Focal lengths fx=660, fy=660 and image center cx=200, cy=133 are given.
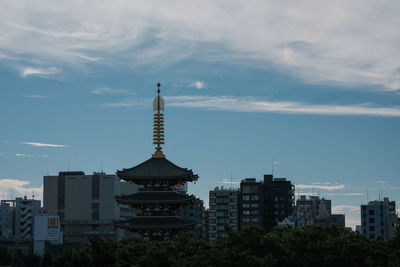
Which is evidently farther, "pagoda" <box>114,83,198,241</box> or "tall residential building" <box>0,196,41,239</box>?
"tall residential building" <box>0,196,41,239</box>

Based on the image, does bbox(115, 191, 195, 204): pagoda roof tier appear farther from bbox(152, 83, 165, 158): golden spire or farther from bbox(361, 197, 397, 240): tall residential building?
bbox(361, 197, 397, 240): tall residential building

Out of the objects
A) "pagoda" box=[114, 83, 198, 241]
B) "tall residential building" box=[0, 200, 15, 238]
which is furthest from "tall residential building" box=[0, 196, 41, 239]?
"pagoda" box=[114, 83, 198, 241]

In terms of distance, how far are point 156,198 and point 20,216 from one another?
123839 mm

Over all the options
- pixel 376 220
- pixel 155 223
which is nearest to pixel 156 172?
pixel 155 223

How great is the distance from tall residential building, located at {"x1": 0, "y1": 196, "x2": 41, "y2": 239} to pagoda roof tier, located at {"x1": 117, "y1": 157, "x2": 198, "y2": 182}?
386 feet

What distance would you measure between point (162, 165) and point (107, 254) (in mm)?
16860

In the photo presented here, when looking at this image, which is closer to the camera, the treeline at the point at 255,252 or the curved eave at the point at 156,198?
the treeline at the point at 255,252

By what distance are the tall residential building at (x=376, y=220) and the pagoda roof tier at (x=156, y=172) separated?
98461 mm

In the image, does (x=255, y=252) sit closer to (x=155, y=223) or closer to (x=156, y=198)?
(x=155, y=223)

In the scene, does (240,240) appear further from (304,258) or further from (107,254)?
(107,254)

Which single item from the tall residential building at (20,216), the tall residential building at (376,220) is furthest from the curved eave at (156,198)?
the tall residential building at (20,216)

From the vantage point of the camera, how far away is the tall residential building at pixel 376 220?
558 feet

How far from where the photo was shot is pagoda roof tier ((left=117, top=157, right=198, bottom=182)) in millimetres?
81438

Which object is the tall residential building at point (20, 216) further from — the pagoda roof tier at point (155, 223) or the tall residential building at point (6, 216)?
the pagoda roof tier at point (155, 223)
